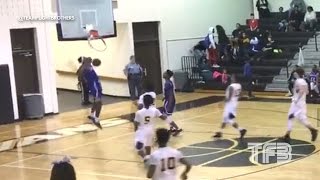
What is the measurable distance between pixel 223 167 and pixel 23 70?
37.7 feet

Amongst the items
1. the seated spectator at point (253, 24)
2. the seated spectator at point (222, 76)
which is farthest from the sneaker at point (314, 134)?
the seated spectator at point (253, 24)

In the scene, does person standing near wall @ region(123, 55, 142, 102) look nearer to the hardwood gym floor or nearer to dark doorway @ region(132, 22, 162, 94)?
the hardwood gym floor

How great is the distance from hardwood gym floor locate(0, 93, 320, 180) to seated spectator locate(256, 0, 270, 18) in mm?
8728

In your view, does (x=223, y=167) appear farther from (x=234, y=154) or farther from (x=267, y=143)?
(x=267, y=143)

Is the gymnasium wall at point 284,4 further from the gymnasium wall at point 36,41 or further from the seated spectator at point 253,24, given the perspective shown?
the gymnasium wall at point 36,41

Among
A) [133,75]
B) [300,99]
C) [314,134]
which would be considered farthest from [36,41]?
[314,134]

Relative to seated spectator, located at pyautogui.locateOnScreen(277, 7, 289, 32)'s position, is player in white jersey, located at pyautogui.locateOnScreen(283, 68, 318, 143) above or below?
below

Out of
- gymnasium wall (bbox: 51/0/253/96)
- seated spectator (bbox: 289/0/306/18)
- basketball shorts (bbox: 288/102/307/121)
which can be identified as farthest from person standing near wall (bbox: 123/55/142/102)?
basketball shorts (bbox: 288/102/307/121)

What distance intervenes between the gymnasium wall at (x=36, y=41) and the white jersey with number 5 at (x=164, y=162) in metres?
14.2

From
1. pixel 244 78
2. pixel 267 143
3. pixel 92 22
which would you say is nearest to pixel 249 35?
pixel 244 78

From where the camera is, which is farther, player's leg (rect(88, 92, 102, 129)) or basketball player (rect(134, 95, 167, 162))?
player's leg (rect(88, 92, 102, 129))

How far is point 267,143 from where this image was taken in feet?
46.3

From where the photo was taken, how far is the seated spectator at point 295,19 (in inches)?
1088

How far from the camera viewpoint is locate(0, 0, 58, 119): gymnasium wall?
20.5 meters
